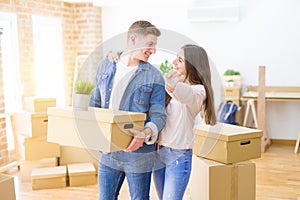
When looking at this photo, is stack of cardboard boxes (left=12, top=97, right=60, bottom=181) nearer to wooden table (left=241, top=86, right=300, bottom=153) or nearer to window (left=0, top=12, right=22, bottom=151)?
window (left=0, top=12, right=22, bottom=151)

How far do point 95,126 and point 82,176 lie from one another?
1979 millimetres

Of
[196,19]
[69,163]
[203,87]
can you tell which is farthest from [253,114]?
[203,87]

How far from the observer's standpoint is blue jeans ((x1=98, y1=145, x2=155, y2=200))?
5.58 ft

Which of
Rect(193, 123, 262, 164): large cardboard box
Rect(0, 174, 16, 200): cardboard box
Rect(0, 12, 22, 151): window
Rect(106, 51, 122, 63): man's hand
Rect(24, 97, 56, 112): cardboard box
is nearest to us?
Rect(106, 51, 122, 63): man's hand

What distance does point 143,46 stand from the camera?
5.41 ft

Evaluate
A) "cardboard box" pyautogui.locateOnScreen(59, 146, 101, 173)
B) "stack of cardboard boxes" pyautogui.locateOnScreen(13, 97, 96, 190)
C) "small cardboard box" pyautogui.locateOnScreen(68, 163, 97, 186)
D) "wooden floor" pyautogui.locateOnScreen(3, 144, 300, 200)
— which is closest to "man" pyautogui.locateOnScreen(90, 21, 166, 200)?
"wooden floor" pyautogui.locateOnScreen(3, 144, 300, 200)

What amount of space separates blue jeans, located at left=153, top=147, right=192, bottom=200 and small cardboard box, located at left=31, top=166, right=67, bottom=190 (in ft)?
6.08

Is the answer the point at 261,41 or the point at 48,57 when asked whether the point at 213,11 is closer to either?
the point at 261,41

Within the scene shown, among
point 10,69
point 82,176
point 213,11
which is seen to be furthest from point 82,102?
point 213,11

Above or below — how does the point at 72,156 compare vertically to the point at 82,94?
below

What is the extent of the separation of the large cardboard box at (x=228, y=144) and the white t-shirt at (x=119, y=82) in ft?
2.71

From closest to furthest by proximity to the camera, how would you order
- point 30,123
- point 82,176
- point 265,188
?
point 265,188
point 82,176
point 30,123

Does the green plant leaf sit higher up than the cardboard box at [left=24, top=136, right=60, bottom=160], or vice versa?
the green plant leaf

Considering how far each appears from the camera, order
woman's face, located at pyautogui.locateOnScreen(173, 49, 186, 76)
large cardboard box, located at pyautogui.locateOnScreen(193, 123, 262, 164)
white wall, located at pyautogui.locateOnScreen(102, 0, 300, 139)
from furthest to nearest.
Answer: white wall, located at pyautogui.locateOnScreen(102, 0, 300, 139) < large cardboard box, located at pyautogui.locateOnScreen(193, 123, 262, 164) < woman's face, located at pyautogui.locateOnScreen(173, 49, 186, 76)
